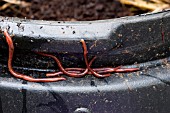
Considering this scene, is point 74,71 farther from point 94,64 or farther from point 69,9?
point 69,9

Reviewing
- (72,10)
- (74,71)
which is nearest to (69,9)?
(72,10)

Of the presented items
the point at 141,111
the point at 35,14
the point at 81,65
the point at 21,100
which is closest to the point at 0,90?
the point at 21,100

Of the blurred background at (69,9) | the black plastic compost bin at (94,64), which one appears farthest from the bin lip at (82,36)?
the blurred background at (69,9)

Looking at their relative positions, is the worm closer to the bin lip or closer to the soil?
the bin lip

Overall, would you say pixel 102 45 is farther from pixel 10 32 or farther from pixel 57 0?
pixel 57 0

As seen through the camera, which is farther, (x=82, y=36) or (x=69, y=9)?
(x=69, y=9)
